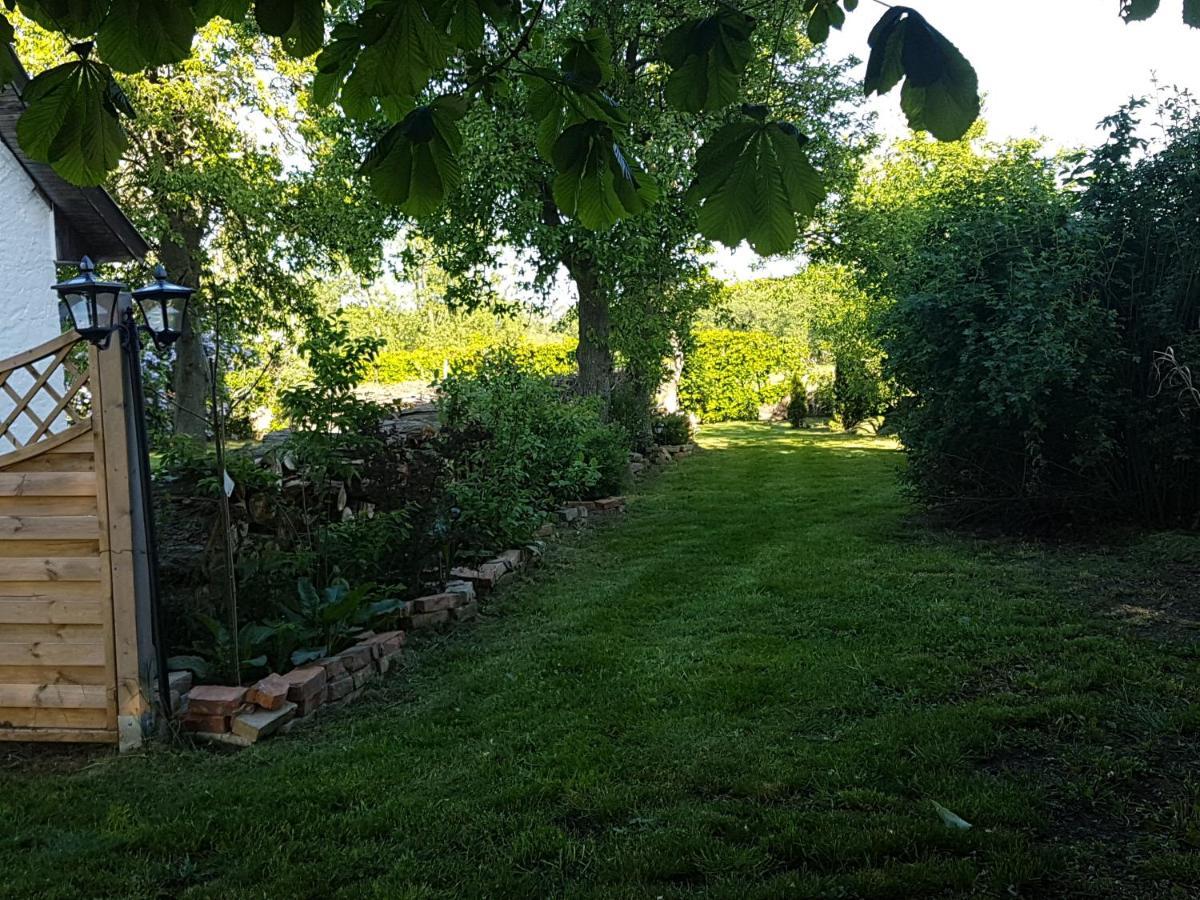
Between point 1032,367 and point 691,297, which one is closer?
point 1032,367

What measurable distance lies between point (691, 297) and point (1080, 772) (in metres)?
11.6

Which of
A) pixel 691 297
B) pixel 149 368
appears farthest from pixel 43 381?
pixel 691 297

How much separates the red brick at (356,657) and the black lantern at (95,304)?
2.02 metres

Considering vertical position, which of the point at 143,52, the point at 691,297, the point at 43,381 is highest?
the point at 691,297

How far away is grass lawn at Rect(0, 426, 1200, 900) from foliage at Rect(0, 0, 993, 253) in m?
2.06

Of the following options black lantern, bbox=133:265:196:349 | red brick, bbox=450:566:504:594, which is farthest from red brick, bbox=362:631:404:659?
black lantern, bbox=133:265:196:349

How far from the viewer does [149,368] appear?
33.8ft

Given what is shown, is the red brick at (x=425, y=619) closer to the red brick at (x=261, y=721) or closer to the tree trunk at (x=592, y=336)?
the red brick at (x=261, y=721)

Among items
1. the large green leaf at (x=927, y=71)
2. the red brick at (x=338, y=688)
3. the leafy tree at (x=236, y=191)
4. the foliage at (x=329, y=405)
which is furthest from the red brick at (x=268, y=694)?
the leafy tree at (x=236, y=191)

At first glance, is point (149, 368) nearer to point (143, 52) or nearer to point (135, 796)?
point (135, 796)

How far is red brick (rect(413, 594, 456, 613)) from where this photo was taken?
19.2 ft

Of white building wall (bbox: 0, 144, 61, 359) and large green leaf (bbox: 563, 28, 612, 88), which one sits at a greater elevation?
white building wall (bbox: 0, 144, 61, 359)

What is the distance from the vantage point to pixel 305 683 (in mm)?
4438

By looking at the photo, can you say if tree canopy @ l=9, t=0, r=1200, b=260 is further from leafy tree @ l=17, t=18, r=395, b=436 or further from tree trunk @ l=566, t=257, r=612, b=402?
leafy tree @ l=17, t=18, r=395, b=436
